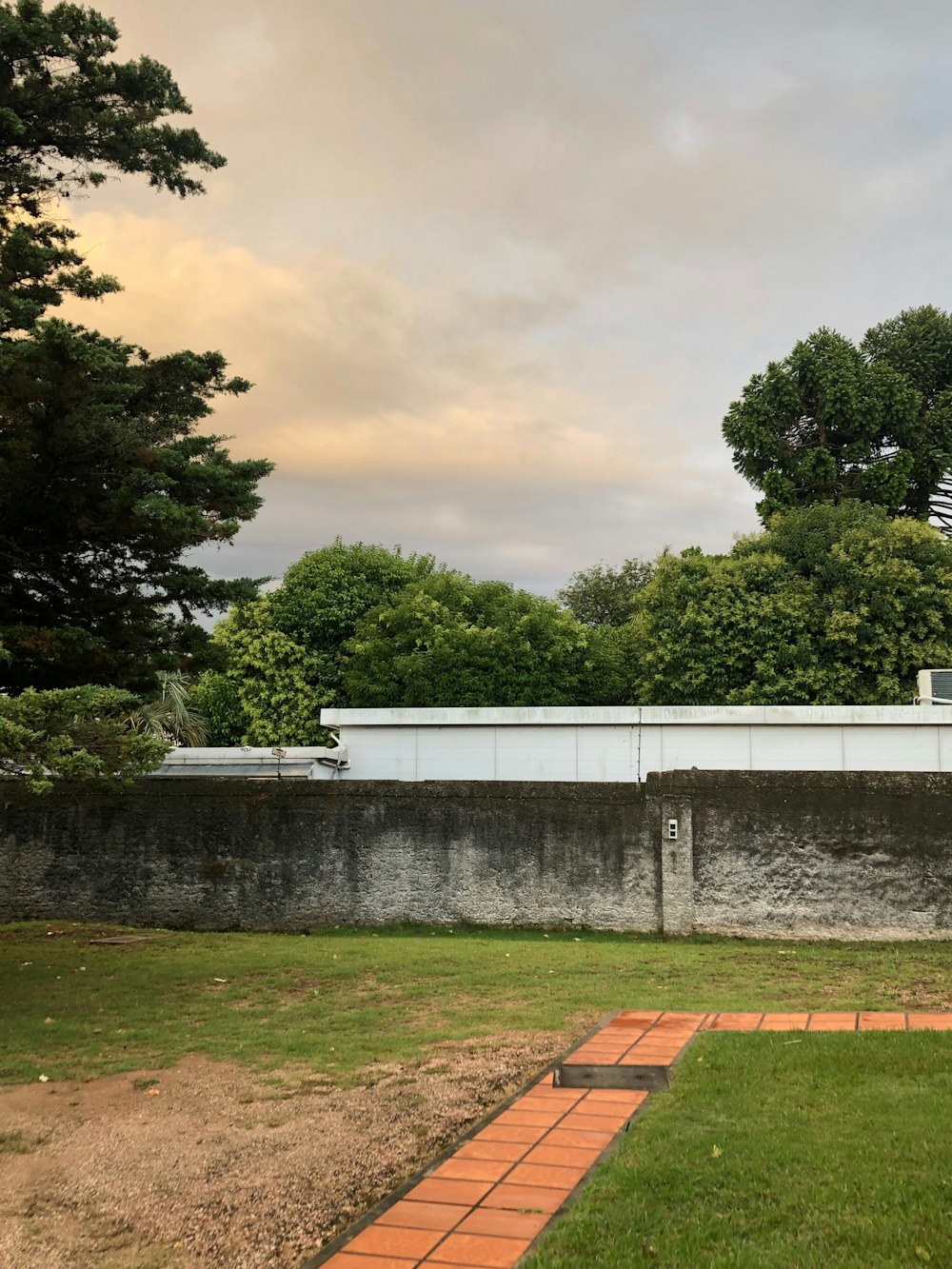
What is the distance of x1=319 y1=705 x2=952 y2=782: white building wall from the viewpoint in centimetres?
1420

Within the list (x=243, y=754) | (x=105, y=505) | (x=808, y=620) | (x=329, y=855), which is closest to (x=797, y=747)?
(x=329, y=855)

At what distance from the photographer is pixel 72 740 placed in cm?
663

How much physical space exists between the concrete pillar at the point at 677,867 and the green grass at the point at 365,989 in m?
0.38

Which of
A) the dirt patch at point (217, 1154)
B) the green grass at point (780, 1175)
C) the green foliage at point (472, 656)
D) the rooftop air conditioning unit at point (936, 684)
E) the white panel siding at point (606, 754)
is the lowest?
the dirt patch at point (217, 1154)

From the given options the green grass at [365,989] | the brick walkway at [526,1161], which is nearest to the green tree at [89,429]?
the green grass at [365,989]

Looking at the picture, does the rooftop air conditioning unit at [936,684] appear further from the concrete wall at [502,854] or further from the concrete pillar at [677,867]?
the concrete pillar at [677,867]

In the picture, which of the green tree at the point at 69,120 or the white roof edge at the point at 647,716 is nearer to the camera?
the green tree at the point at 69,120

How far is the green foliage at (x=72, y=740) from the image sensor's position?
6273 mm

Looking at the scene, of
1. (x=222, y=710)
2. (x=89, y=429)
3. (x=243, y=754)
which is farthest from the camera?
(x=222, y=710)

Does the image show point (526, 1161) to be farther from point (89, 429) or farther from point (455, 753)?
point (455, 753)

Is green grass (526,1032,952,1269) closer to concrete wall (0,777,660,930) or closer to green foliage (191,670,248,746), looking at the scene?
concrete wall (0,777,660,930)

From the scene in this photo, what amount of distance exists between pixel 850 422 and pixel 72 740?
2733 cm

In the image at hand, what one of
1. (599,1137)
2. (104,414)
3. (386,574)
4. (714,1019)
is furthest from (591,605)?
(599,1137)

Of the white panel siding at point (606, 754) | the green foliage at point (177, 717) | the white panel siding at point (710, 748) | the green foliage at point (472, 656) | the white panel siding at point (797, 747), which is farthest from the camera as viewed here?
the green foliage at point (177, 717)
